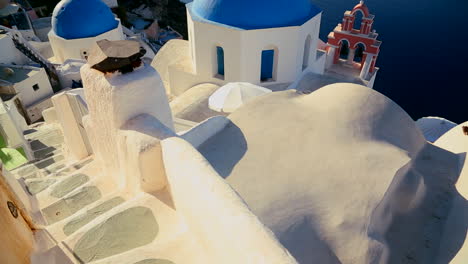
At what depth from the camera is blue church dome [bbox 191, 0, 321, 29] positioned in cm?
955

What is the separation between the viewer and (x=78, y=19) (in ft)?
46.3

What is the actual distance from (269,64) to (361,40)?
429 centimetres

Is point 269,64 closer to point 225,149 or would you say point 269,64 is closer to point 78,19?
point 225,149

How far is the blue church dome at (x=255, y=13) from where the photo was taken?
31.3 ft

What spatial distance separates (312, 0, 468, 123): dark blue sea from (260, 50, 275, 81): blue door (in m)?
13.0

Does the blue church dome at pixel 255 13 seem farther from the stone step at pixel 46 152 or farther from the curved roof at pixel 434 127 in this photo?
the stone step at pixel 46 152

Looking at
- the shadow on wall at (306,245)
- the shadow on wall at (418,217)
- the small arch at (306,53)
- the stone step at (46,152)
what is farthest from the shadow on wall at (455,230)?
the stone step at (46,152)

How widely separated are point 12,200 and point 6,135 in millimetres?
9167

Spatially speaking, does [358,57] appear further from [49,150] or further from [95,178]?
[95,178]

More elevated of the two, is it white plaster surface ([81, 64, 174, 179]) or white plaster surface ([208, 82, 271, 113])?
white plaster surface ([81, 64, 174, 179])

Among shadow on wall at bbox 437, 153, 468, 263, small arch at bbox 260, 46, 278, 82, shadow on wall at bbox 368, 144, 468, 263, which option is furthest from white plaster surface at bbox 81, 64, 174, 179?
small arch at bbox 260, 46, 278, 82

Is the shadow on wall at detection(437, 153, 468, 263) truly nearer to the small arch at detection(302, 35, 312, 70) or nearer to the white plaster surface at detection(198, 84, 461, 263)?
Answer: the white plaster surface at detection(198, 84, 461, 263)

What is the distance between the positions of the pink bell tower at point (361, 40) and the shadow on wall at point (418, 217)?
28.0 feet

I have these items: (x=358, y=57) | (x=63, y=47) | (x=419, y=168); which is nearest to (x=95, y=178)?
(x=419, y=168)
